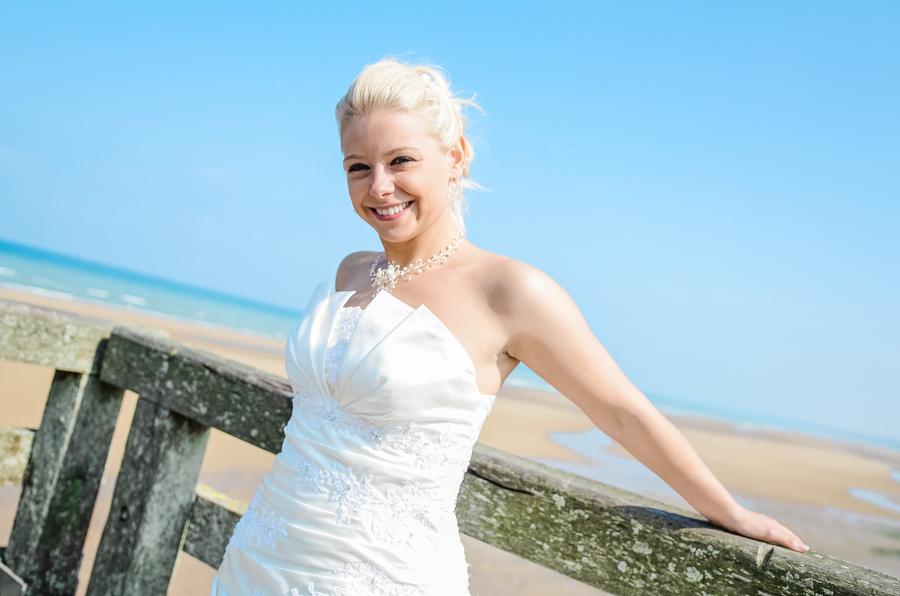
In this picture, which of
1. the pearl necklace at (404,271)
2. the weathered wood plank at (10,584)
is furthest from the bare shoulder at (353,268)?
the weathered wood plank at (10,584)

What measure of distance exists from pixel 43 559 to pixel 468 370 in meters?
1.73

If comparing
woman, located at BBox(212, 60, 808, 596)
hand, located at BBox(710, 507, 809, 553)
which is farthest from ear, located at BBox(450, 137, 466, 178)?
hand, located at BBox(710, 507, 809, 553)

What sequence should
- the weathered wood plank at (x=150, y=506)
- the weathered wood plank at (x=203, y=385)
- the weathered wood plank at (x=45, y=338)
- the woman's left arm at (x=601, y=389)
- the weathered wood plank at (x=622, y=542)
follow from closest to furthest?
the weathered wood plank at (x=622, y=542), the woman's left arm at (x=601, y=389), the weathered wood plank at (x=203, y=385), the weathered wood plank at (x=150, y=506), the weathered wood plank at (x=45, y=338)

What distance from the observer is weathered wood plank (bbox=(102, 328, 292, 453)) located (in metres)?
1.94

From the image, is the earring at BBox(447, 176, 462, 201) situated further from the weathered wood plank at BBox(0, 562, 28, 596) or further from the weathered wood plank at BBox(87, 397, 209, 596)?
the weathered wood plank at BBox(0, 562, 28, 596)

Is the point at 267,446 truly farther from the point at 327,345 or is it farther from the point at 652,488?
the point at 652,488

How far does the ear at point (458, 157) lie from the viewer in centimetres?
199

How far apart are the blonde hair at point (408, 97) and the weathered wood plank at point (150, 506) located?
114 cm

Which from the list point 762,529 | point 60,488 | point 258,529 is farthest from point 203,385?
point 762,529

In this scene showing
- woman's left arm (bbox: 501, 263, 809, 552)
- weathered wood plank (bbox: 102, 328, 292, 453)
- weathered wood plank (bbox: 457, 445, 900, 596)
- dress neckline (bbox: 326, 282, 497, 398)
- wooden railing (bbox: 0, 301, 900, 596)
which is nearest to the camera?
weathered wood plank (bbox: 457, 445, 900, 596)

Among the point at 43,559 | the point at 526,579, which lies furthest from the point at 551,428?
the point at 43,559

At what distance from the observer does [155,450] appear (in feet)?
7.00

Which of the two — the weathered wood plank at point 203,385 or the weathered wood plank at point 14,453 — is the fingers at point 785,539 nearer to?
the weathered wood plank at point 203,385

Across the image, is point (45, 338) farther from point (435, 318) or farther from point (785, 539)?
point (785, 539)
